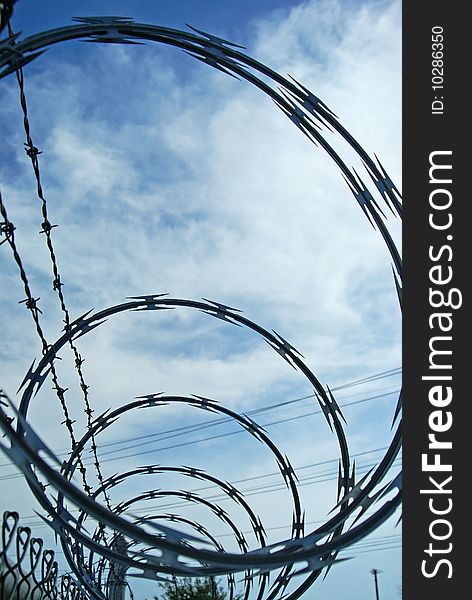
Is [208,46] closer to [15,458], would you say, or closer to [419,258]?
[419,258]

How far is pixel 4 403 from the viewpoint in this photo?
3182 mm

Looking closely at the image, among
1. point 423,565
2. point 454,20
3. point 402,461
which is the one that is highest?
point 454,20

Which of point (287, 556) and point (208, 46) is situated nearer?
point (287, 556)

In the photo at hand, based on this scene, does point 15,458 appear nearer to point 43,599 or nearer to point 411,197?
point 43,599

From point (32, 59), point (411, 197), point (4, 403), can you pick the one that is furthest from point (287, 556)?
point (32, 59)

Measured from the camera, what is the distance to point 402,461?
453 centimetres

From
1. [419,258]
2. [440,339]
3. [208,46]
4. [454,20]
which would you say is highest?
[454,20]

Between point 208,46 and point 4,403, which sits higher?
point 208,46

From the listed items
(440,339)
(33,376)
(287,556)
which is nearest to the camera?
(287,556)

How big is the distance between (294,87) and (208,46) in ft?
2.07

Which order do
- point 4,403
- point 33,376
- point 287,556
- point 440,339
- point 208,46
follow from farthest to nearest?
point 33,376
point 440,339
point 208,46
point 287,556
point 4,403

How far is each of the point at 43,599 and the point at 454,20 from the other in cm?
492

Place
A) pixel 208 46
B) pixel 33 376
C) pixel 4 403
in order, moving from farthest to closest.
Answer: pixel 33 376 < pixel 208 46 < pixel 4 403

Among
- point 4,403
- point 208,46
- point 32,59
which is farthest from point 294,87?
point 4,403
